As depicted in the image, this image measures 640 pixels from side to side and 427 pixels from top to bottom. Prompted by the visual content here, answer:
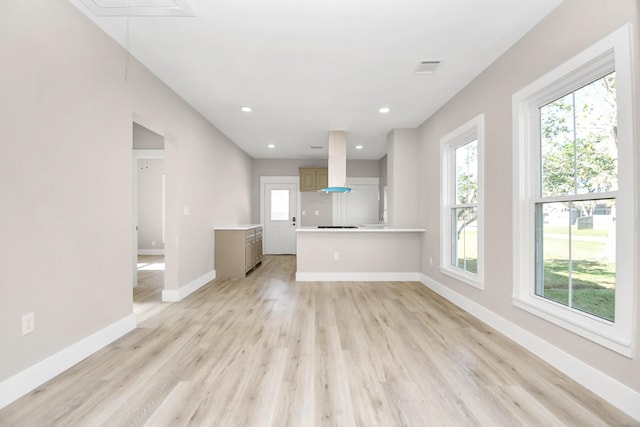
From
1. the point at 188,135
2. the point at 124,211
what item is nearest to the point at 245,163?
the point at 188,135

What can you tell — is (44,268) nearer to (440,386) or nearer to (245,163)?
(440,386)

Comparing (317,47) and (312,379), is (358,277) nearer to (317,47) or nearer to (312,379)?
(312,379)

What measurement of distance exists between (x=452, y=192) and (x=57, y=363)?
4.42 metres

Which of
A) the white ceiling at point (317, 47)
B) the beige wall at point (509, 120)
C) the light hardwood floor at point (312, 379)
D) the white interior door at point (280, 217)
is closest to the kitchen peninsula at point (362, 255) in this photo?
the beige wall at point (509, 120)

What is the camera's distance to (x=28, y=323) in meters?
1.86

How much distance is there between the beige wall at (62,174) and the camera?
69.5 inches

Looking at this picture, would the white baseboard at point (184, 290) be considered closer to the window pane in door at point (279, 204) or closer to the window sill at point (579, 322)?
the window pane in door at point (279, 204)

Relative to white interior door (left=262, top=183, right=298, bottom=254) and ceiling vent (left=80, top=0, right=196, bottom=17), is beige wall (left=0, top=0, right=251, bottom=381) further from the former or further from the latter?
white interior door (left=262, top=183, right=298, bottom=254)

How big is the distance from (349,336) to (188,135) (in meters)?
3.35

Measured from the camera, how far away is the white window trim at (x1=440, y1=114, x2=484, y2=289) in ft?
10.5

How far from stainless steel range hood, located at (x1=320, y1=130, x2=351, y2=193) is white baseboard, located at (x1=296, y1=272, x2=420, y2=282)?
160cm

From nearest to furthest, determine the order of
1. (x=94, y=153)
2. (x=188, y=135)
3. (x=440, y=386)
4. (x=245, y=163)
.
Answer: (x=440, y=386), (x=94, y=153), (x=188, y=135), (x=245, y=163)

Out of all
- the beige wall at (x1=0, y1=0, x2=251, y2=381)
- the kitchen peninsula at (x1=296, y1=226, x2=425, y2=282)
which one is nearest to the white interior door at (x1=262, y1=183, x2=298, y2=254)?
the kitchen peninsula at (x1=296, y1=226, x2=425, y2=282)

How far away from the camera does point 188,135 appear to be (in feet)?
13.7
